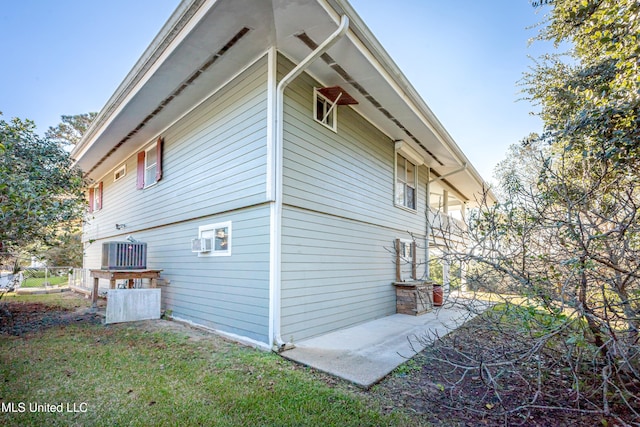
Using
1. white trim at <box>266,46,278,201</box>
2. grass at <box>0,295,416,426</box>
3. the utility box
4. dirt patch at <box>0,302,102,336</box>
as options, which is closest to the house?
white trim at <box>266,46,278,201</box>

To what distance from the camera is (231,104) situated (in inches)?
213

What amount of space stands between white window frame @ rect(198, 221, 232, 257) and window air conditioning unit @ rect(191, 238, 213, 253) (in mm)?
64

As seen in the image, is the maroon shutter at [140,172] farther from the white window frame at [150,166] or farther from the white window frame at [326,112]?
the white window frame at [326,112]

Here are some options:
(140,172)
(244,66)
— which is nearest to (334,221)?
(244,66)

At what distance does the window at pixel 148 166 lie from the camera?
24.4 ft

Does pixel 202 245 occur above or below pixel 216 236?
below

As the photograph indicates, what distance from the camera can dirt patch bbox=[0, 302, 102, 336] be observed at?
5375mm

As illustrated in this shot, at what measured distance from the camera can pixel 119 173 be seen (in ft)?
31.2

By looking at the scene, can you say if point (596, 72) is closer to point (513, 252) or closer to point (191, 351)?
point (513, 252)

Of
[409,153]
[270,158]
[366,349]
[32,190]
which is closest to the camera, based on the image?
[366,349]

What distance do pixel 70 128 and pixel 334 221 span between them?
2043 centimetres

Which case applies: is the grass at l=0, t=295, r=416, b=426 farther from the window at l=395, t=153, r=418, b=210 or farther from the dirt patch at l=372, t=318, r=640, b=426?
the window at l=395, t=153, r=418, b=210

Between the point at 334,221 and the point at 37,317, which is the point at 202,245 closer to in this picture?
the point at 334,221

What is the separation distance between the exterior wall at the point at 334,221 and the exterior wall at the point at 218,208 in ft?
1.39
